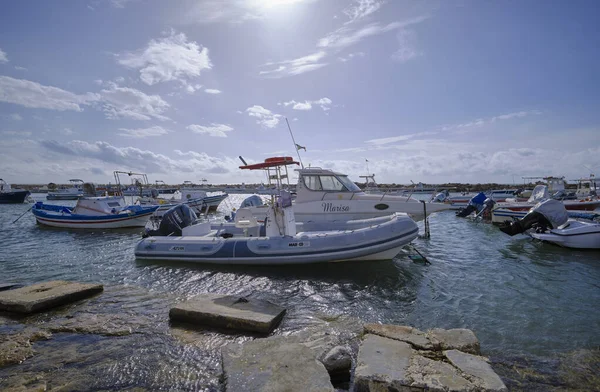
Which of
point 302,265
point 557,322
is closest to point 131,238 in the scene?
point 302,265

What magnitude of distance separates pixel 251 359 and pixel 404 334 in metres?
2.39

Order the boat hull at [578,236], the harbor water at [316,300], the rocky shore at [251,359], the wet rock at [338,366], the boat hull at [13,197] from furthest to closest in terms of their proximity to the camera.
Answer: the boat hull at [13,197] < the boat hull at [578,236] < the harbor water at [316,300] < the wet rock at [338,366] < the rocky shore at [251,359]

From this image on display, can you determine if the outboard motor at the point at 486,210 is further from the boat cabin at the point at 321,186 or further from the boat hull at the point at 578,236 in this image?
the boat cabin at the point at 321,186

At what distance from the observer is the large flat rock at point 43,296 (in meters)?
6.25

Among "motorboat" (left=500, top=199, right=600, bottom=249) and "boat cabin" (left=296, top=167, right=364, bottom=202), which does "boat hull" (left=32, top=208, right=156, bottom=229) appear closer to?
"boat cabin" (left=296, top=167, right=364, bottom=202)

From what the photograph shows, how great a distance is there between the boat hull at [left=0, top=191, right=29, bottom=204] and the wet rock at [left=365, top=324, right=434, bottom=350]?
177 ft

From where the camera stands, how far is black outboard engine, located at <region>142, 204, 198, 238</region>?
1141 cm

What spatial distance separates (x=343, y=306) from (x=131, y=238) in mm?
13824

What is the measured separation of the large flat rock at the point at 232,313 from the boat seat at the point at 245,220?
4608mm

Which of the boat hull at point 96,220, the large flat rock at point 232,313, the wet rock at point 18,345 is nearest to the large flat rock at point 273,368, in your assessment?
the large flat rock at point 232,313

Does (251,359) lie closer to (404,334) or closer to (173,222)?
(404,334)

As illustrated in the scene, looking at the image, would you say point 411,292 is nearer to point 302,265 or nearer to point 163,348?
point 302,265

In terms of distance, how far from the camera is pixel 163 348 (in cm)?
494

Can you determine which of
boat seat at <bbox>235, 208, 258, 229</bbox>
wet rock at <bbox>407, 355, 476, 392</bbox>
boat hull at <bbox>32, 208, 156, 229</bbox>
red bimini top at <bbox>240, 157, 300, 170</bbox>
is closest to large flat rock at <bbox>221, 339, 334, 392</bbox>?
wet rock at <bbox>407, 355, 476, 392</bbox>
